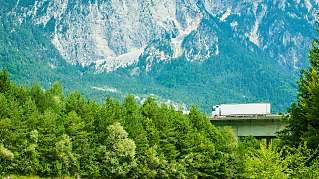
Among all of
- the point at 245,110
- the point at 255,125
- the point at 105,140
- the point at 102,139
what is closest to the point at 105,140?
the point at 105,140

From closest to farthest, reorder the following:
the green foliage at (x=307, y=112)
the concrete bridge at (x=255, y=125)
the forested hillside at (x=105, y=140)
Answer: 1. the green foliage at (x=307, y=112)
2. the forested hillside at (x=105, y=140)
3. the concrete bridge at (x=255, y=125)

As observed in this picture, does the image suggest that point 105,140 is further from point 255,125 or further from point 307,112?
point 307,112

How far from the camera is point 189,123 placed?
106 m

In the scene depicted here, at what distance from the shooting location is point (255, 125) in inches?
5054

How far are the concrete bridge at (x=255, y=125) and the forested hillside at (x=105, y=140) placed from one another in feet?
34.4

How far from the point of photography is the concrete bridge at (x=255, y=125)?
124688 mm

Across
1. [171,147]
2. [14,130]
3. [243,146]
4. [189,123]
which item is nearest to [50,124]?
[14,130]

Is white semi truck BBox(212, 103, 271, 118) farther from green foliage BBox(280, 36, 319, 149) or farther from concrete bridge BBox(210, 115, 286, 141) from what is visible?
green foliage BBox(280, 36, 319, 149)

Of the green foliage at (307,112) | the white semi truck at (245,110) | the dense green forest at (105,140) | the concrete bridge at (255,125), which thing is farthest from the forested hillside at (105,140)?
the green foliage at (307,112)

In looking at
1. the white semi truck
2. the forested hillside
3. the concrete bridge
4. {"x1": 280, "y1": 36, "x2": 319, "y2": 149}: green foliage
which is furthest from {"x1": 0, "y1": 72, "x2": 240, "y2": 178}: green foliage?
{"x1": 280, "y1": 36, "x2": 319, "y2": 149}: green foliage

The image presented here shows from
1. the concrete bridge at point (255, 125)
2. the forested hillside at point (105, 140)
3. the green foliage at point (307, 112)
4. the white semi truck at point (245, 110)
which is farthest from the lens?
the white semi truck at point (245, 110)

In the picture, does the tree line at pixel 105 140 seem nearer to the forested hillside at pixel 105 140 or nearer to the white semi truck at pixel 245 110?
the forested hillside at pixel 105 140

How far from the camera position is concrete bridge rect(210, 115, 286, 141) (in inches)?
4909

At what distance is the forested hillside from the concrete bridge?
34.4 ft
